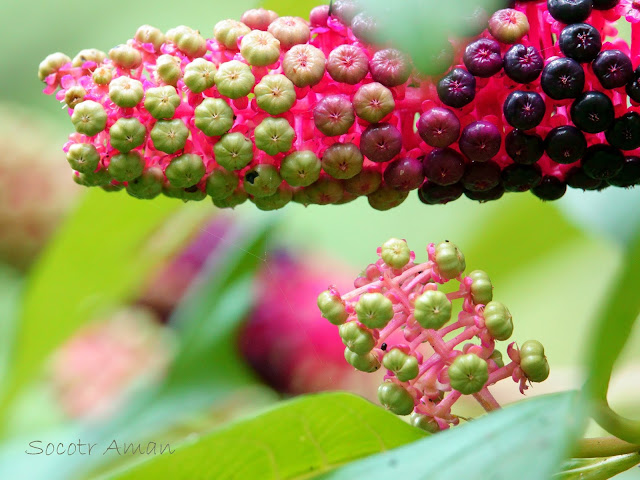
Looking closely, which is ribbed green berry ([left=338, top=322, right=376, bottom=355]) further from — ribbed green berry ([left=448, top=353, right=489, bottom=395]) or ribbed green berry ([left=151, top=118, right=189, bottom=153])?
ribbed green berry ([left=151, top=118, right=189, bottom=153])

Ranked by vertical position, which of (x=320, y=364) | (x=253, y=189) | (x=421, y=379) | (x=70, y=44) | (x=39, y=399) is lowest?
(x=39, y=399)

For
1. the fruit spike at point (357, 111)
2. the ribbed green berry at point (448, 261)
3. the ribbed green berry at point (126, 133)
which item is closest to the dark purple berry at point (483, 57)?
the fruit spike at point (357, 111)

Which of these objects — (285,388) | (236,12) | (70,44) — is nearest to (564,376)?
(285,388)

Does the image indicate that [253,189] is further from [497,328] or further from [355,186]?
[497,328]

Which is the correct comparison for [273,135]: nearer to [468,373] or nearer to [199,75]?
[199,75]

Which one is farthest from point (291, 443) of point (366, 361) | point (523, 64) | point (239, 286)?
point (239, 286)

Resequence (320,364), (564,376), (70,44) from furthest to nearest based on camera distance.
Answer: (70,44), (320,364), (564,376)

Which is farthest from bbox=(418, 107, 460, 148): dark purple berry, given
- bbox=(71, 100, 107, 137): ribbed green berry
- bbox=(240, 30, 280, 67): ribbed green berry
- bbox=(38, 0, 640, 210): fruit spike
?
bbox=(71, 100, 107, 137): ribbed green berry
